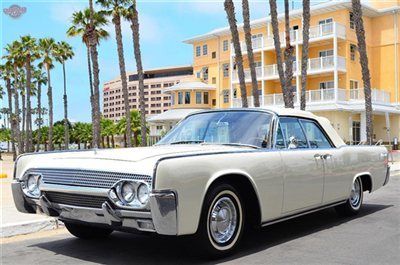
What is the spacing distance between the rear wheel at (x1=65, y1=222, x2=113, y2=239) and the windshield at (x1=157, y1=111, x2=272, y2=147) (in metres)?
1.44

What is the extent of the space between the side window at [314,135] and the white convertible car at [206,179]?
0.06 ft

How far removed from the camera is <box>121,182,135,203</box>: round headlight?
181 inches

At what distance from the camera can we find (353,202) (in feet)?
25.6

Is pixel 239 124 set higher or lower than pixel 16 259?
higher

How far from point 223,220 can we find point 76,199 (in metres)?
1.54

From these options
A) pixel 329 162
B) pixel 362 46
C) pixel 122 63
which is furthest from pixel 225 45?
pixel 329 162

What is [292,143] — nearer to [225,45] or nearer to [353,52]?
[353,52]

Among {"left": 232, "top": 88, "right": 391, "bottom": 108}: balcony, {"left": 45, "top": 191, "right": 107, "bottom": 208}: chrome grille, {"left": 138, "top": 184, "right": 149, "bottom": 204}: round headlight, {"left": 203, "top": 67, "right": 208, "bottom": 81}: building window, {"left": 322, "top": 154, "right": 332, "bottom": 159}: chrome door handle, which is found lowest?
{"left": 45, "top": 191, "right": 107, "bottom": 208}: chrome grille

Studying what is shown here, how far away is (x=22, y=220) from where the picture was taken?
7723 mm

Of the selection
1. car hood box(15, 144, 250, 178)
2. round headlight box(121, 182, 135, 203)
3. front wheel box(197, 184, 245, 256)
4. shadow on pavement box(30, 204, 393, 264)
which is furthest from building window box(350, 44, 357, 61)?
round headlight box(121, 182, 135, 203)

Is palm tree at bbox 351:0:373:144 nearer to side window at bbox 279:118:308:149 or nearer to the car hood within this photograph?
side window at bbox 279:118:308:149

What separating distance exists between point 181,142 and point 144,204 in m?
2.04

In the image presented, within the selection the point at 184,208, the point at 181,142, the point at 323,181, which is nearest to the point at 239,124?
the point at 181,142

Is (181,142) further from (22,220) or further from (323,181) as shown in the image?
(22,220)
